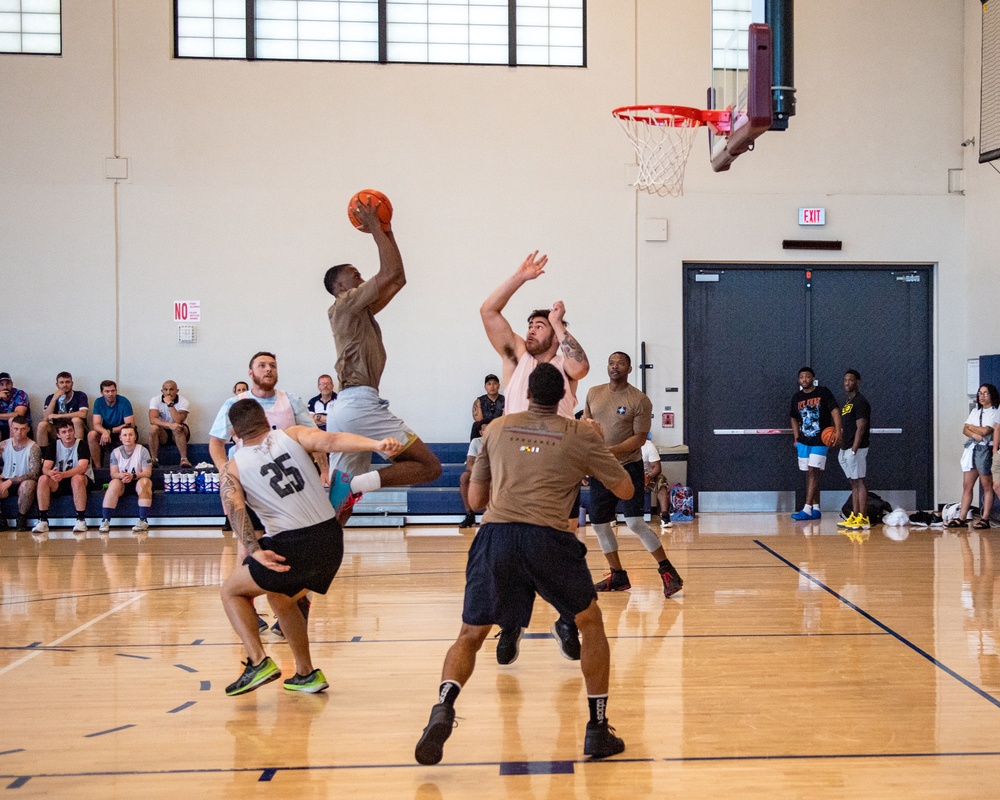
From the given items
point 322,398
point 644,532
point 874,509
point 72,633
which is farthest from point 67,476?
point 874,509

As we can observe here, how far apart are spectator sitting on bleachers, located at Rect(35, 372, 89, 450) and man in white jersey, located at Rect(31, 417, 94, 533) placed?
10 centimetres

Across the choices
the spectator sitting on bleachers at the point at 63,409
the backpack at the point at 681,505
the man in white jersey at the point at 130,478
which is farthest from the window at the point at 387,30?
the backpack at the point at 681,505

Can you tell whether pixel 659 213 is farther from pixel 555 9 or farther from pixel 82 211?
pixel 82 211

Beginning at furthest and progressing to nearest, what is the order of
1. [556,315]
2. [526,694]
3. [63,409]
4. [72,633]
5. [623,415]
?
1. [63,409]
2. [623,415]
3. [72,633]
4. [556,315]
5. [526,694]

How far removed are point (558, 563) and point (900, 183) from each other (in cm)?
1122

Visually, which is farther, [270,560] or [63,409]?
[63,409]

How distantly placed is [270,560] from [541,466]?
1393 mm

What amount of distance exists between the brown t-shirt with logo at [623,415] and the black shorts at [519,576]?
309 centimetres

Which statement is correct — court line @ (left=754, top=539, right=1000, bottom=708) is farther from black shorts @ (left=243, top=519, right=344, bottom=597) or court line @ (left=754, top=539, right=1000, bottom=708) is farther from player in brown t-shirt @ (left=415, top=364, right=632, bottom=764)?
black shorts @ (left=243, top=519, right=344, bottom=597)

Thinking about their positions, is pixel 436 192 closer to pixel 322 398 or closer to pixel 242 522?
pixel 322 398

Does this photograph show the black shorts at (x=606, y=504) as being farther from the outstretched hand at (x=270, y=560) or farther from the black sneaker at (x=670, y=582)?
the outstretched hand at (x=270, y=560)

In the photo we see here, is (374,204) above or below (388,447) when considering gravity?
above

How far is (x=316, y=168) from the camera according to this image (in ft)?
42.8

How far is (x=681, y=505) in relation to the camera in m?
12.4
